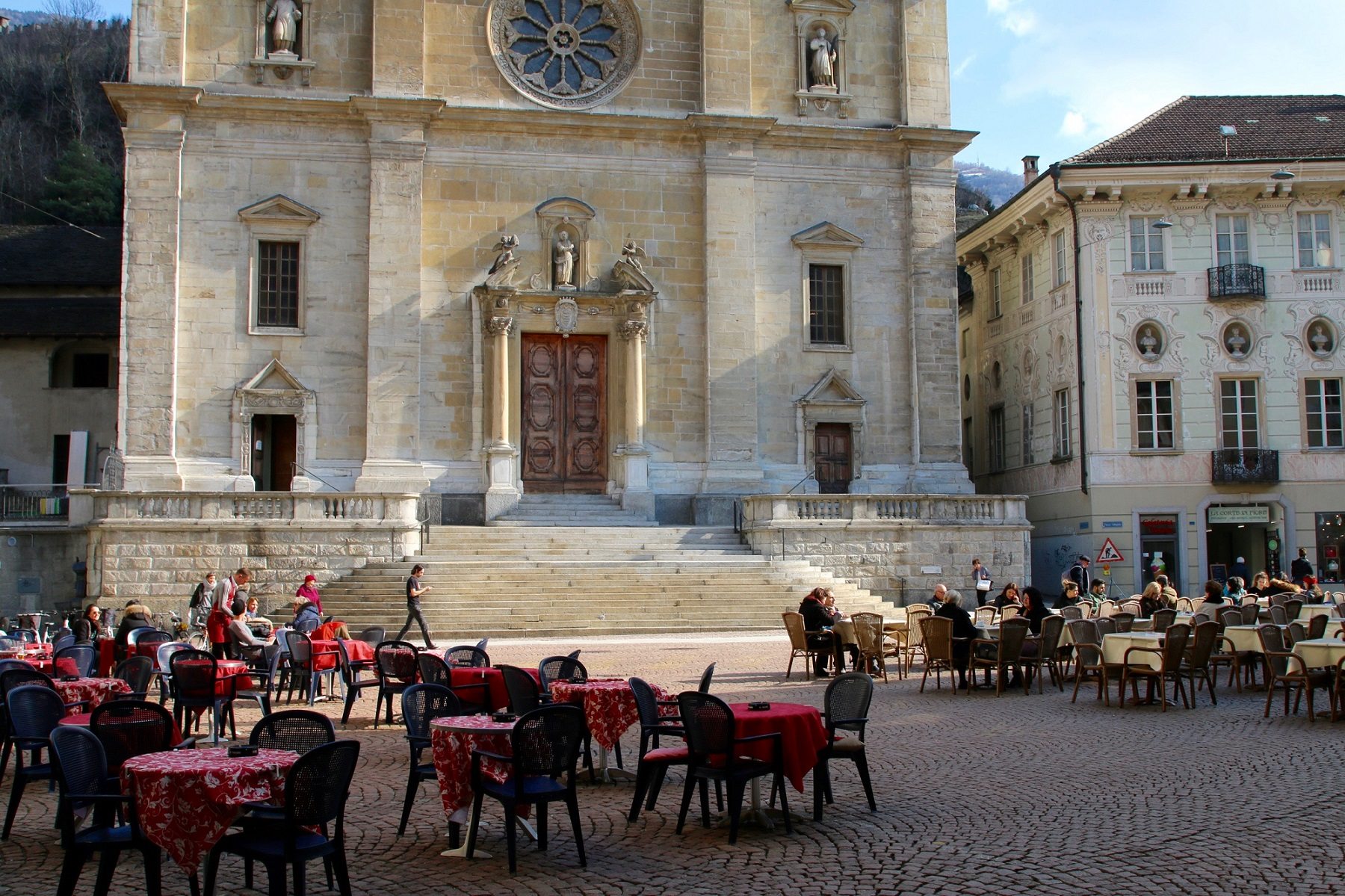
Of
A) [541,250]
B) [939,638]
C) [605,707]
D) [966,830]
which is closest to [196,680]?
[605,707]

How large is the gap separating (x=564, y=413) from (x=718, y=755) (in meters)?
24.3

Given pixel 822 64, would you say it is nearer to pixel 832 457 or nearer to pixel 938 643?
pixel 832 457

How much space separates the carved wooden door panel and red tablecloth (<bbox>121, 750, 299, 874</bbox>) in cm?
2718

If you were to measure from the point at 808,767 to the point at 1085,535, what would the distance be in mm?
25932

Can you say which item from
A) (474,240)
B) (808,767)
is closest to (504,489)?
(474,240)

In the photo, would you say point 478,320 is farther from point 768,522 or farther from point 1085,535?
point 1085,535

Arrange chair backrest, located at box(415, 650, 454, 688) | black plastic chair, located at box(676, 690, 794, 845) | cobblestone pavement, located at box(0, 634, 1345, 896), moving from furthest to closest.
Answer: chair backrest, located at box(415, 650, 454, 688) → black plastic chair, located at box(676, 690, 794, 845) → cobblestone pavement, located at box(0, 634, 1345, 896)

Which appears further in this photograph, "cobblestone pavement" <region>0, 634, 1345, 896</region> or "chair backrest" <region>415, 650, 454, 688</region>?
"chair backrest" <region>415, 650, 454, 688</region>

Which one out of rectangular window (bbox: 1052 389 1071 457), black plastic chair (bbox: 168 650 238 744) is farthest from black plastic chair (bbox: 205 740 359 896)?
rectangular window (bbox: 1052 389 1071 457)

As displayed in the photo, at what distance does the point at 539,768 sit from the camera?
28.3 ft

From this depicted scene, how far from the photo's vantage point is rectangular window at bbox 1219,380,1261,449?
33938mm

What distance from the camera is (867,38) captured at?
35125 millimetres

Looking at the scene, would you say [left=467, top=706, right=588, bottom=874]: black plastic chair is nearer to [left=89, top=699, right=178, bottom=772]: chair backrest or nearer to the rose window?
[left=89, top=699, right=178, bottom=772]: chair backrest

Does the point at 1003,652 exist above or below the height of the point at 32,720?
below
